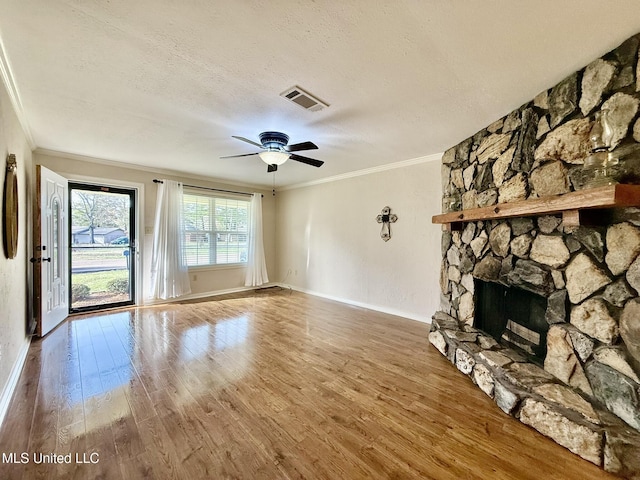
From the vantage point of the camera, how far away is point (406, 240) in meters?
4.13

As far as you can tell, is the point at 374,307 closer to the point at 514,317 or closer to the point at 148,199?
the point at 514,317

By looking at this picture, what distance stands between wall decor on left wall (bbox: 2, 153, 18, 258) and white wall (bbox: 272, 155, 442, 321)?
4191 millimetres

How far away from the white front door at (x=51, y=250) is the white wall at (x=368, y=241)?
12.6 feet

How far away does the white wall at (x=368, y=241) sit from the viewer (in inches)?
153

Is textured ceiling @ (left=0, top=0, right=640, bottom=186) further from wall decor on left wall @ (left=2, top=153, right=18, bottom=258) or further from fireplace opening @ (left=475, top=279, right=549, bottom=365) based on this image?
fireplace opening @ (left=475, top=279, right=549, bottom=365)

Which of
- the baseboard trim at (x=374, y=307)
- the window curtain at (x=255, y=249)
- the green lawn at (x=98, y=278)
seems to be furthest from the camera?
the window curtain at (x=255, y=249)

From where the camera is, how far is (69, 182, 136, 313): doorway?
4.16m

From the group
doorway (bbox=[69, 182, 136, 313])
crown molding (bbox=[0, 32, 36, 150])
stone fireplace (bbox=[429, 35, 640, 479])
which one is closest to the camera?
stone fireplace (bbox=[429, 35, 640, 479])

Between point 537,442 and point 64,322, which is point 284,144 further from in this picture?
point 64,322

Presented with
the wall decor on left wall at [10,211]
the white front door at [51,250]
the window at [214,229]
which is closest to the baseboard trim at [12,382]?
the white front door at [51,250]

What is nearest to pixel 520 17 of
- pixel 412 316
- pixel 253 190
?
pixel 412 316

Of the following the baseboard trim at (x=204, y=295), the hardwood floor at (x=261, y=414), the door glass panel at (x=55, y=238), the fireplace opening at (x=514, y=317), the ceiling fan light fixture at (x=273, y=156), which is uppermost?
the ceiling fan light fixture at (x=273, y=156)

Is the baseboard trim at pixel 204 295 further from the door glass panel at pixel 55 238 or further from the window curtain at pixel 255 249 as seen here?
the door glass panel at pixel 55 238

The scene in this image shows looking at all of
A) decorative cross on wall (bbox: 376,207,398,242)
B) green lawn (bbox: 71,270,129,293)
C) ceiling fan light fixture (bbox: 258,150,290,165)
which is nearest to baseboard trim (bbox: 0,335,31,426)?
green lawn (bbox: 71,270,129,293)
